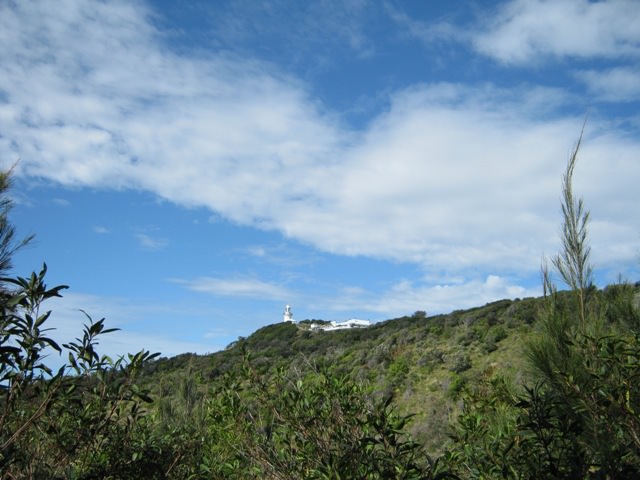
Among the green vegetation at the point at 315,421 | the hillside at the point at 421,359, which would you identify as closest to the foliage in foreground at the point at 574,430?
the green vegetation at the point at 315,421

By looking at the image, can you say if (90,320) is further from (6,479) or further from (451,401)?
(451,401)

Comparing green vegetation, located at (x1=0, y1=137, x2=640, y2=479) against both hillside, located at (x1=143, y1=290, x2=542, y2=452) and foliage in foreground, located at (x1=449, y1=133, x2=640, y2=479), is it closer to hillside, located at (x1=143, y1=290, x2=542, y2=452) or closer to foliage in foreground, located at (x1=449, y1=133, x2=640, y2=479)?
foliage in foreground, located at (x1=449, y1=133, x2=640, y2=479)

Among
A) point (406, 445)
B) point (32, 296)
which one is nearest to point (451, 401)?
point (406, 445)

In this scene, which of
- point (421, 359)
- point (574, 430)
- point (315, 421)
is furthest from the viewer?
point (421, 359)

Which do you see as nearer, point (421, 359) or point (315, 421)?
point (315, 421)

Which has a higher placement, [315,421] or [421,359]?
[421,359]

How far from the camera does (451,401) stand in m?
16.4

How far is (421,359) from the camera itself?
2216 cm

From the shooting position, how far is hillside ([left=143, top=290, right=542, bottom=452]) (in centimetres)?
1609

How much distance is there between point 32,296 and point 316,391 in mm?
1999

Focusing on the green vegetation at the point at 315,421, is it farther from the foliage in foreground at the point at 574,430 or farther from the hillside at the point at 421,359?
the hillside at the point at 421,359

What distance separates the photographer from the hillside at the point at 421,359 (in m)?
16.1

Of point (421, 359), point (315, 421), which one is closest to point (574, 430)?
point (315, 421)

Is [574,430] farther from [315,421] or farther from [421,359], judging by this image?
[421,359]
